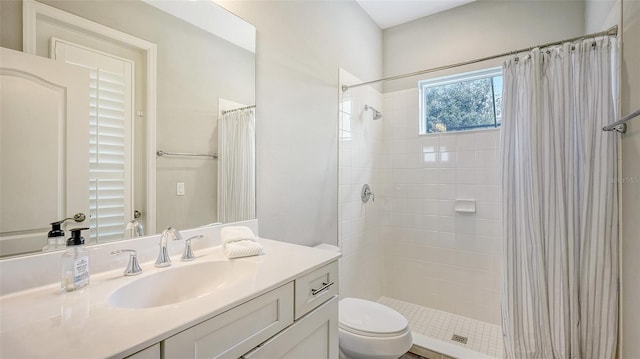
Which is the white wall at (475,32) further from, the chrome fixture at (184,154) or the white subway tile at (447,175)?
the chrome fixture at (184,154)

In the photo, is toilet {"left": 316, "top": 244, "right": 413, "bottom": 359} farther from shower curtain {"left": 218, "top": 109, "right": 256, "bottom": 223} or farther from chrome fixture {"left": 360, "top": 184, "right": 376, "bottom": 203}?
chrome fixture {"left": 360, "top": 184, "right": 376, "bottom": 203}

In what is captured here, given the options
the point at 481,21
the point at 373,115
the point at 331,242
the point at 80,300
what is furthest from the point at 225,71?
the point at 481,21

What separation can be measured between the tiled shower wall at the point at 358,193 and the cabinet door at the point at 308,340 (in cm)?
106

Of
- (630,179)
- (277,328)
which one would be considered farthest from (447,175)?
(277,328)

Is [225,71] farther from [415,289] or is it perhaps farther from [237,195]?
[415,289]

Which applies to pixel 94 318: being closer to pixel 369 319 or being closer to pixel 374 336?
pixel 374 336

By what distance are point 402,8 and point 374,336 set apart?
2.59m

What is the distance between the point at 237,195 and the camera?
143 centimetres

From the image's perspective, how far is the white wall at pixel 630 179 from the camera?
3.96 ft

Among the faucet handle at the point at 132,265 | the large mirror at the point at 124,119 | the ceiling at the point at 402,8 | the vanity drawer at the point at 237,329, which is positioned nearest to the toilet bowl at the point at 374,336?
the vanity drawer at the point at 237,329

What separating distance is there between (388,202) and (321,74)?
1.40 meters

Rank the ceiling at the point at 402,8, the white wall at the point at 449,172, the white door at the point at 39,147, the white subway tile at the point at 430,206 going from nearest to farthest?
the white door at the point at 39,147 → the white wall at the point at 449,172 → the ceiling at the point at 402,8 → the white subway tile at the point at 430,206

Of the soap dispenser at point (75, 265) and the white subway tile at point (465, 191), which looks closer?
the soap dispenser at point (75, 265)

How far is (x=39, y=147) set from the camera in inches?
33.3
